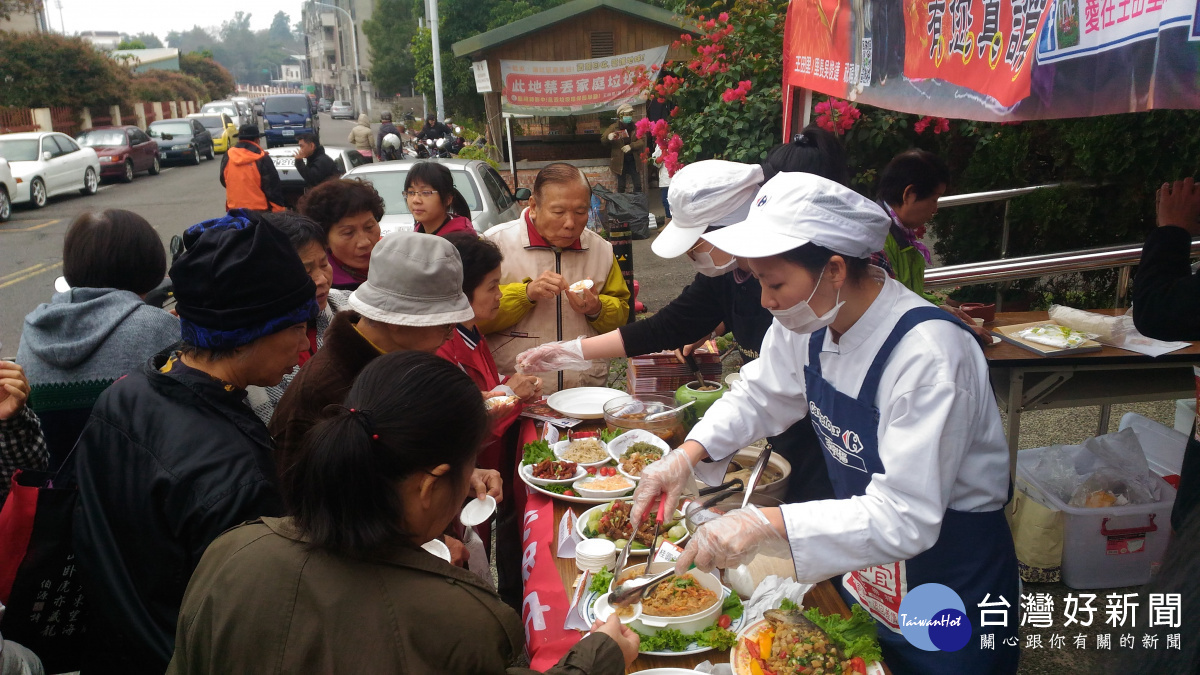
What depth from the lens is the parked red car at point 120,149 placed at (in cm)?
2098

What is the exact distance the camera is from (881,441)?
1.82 m

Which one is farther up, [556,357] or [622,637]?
[556,357]

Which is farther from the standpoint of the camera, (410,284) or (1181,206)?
(1181,206)

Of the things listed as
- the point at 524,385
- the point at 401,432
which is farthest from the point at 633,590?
the point at 524,385

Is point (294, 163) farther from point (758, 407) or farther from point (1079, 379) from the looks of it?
point (758, 407)

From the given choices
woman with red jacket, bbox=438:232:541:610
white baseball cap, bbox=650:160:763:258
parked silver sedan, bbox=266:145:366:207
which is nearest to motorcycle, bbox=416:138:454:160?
parked silver sedan, bbox=266:145:366:207

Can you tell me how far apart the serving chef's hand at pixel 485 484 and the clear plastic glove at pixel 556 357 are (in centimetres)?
82

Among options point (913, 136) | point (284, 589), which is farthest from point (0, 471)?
point (913, 136)

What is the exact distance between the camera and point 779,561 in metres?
2.20

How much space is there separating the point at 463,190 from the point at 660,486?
23.3 ft

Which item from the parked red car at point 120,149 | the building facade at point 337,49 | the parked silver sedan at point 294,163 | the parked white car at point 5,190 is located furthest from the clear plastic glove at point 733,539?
the building facade at point 337,49

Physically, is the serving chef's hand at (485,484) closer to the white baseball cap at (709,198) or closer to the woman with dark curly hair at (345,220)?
the white baseball cap at (709,198)

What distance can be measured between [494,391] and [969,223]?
5876 mm

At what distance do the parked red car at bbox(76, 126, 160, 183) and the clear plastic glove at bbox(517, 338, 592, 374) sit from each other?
22063 millimetres
